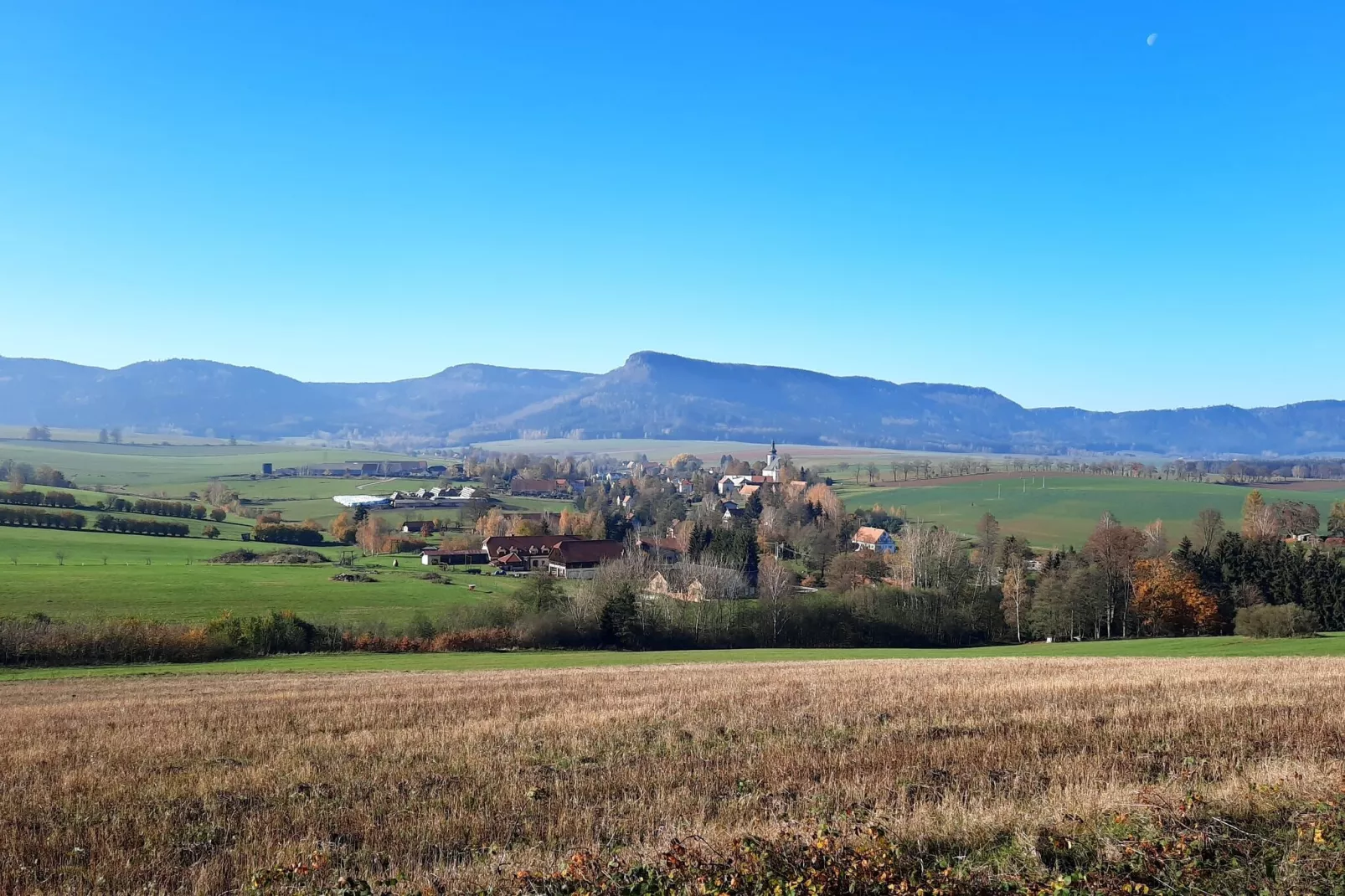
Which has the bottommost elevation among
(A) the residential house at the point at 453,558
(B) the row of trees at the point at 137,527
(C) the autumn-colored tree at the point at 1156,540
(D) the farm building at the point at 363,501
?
(A) the residential house at the point at 453,558

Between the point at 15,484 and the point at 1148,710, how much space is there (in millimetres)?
143732

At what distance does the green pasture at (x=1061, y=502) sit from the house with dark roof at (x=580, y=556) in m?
44.0

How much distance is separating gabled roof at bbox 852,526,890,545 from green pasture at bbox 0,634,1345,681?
176 ft

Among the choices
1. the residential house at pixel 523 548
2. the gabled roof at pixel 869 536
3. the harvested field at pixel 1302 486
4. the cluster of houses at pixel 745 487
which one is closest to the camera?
the residential house at pixel 523 548

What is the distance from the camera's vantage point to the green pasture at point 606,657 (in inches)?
1567

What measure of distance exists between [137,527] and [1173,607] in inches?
4040

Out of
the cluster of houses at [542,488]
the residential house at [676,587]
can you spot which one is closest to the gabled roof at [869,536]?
the residential house at [676,587]

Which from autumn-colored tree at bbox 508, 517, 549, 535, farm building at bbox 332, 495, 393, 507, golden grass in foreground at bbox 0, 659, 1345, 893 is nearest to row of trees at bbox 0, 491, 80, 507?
farm building at bbox 332, 495, 393, 507

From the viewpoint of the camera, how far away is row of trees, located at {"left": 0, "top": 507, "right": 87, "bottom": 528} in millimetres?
101688

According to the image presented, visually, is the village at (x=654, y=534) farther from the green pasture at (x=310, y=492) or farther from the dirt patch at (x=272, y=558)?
the dirt patch at (x=272, y=558)

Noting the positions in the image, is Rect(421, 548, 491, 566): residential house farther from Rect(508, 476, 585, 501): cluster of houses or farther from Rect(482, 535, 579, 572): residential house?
Result: Rect(508, 476, 585, 501): cluster of houses

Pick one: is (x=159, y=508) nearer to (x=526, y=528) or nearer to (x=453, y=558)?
(x=453, y=558)

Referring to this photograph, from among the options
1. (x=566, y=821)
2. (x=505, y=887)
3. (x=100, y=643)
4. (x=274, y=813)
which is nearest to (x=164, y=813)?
(x=274, y=813)

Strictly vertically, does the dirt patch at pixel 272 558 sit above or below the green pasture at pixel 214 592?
below
